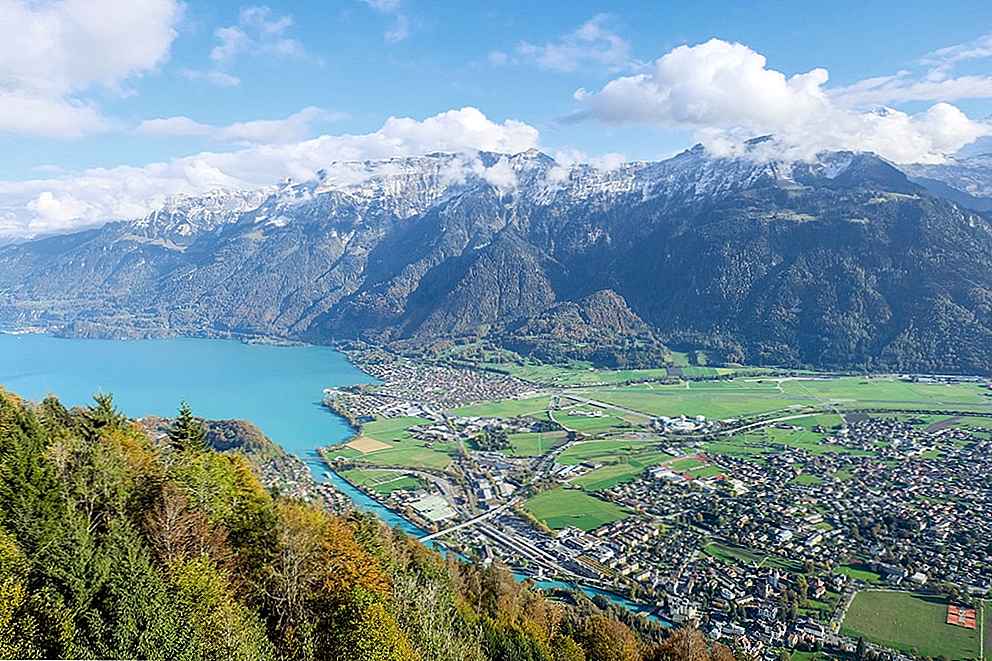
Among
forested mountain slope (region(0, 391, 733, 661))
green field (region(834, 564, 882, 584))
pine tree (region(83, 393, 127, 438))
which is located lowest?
green field (region(834, 564, 882, 584))

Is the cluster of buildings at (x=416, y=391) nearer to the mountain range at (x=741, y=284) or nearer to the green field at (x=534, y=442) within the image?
the green field at (x=534, y=442)

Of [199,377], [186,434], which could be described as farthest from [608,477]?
[199,377]

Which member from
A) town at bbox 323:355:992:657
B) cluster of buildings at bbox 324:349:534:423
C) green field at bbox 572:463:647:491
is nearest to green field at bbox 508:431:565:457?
town at bbox 323:355:992:657

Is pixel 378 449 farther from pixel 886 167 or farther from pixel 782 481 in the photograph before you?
pixel 886 167

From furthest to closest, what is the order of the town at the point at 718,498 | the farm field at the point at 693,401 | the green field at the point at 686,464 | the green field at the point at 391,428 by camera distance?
the farm field at the point at 693,401 < the green field at the point at 391,428 < the green field at the point at 686,464 < the town at the point at 718,498

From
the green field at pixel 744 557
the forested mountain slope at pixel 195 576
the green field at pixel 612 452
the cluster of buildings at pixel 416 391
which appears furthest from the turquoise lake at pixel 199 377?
the forested mountain slope at pixel 195 576

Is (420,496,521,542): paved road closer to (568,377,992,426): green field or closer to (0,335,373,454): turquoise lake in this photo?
(0,335,373,454): turquoise lake

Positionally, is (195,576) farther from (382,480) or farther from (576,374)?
(576,374)
